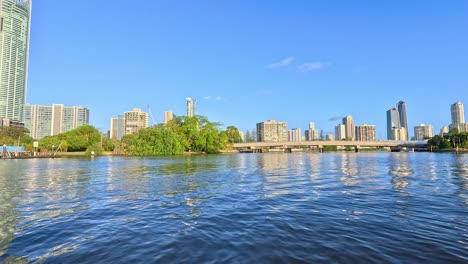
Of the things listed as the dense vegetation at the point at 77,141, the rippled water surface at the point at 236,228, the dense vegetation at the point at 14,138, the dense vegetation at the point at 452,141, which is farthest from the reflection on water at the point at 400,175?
the dense vegetation at the point at 14,138

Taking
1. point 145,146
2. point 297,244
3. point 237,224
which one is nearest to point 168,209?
point 237,224

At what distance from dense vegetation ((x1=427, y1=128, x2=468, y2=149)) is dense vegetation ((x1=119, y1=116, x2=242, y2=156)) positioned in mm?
117501

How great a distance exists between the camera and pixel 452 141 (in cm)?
15450

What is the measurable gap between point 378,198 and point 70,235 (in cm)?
1378

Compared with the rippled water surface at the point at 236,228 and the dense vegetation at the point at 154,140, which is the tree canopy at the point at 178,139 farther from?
the rippled water surface at the point at 236,228

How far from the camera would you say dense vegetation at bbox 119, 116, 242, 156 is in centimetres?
10719

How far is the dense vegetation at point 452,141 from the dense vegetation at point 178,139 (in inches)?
4626

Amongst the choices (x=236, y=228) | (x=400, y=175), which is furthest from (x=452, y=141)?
(x=236, y=228)

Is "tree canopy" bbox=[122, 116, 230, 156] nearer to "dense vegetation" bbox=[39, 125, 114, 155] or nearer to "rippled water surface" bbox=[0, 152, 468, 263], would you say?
"dense vegetation" bbox=[39, 125, 114, 155]

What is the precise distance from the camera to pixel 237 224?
980 centimetres

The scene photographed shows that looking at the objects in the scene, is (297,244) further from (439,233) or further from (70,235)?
(70,235)

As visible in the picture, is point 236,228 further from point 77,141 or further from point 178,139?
point 77,141

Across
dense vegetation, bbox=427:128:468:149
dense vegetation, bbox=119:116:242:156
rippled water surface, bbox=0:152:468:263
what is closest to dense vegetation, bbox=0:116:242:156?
dense vegetation, bbox=119:116:242:156

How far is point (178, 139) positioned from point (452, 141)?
147 m
